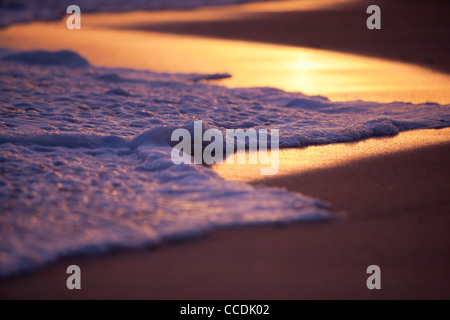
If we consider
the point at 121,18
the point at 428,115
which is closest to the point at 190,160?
the point at 428,115

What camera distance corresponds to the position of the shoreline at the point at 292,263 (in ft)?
7.77

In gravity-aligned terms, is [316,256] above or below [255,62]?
below

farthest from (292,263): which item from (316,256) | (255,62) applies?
(255,62)

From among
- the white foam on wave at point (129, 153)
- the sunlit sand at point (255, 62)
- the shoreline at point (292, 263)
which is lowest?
the shoreline at point (292, 263)

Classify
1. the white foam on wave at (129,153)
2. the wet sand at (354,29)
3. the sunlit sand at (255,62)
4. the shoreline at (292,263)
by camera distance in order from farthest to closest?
1. the wet sand at (354,29)
2. the sunlit sand at (255,62)
3. the white foam on wave at (129,153)
4. the shoreline at (292,263)

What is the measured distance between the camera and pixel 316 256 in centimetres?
262

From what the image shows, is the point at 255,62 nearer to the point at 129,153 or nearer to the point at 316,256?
the point at 129,153

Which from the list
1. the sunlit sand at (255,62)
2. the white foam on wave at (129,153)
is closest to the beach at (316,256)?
the white foam on wave at (129,153)

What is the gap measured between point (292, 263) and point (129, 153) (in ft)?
6.18

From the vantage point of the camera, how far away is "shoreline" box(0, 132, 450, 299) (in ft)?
7.77

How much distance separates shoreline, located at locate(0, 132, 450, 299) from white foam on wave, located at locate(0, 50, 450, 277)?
0.11m

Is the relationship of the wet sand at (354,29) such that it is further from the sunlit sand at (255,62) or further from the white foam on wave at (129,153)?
the white foam on wave at (129,153)

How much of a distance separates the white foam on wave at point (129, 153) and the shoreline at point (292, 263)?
11cm

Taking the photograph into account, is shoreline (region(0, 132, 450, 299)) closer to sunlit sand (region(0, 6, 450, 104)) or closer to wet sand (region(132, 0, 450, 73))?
sunlit sand (region(0, 6, 450, 104))
